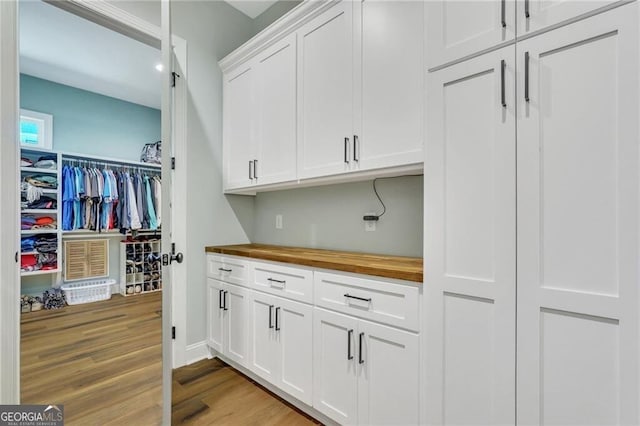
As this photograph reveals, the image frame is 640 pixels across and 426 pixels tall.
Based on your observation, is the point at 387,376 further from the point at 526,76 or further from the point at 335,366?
the point at 526,76

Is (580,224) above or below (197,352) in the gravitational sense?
above

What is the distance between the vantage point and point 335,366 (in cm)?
152

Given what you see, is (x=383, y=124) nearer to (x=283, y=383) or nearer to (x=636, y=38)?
(x=636, y=38)

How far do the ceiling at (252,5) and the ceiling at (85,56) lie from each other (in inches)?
36.9

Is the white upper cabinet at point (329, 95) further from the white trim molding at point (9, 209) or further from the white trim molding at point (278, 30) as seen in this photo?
the white trim molding at point (9, 209)

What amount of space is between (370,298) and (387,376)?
14.1 inches

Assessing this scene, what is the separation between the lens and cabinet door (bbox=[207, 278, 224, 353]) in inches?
90.1

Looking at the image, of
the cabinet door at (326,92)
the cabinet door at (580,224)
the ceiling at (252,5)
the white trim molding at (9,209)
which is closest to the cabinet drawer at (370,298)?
the cabinet door at (580,224)

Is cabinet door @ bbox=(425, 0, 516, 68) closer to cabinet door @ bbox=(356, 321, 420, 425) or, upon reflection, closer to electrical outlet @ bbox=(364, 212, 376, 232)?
electrical outlet @ bbox=(364, 212, 376, 232)

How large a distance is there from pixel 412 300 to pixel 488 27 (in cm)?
111

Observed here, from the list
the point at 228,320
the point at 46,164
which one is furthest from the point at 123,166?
the point at 228,320

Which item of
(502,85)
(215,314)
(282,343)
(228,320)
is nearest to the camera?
(502,85)

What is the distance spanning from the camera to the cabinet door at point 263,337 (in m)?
1.85

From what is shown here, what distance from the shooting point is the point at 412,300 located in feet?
4.10
